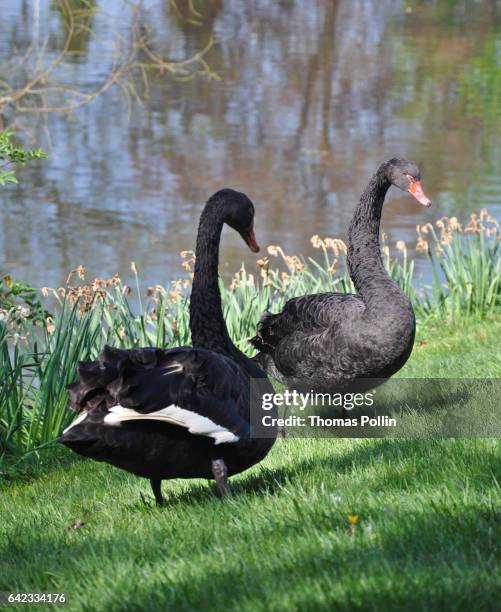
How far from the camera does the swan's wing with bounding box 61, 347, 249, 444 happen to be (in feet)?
11.4

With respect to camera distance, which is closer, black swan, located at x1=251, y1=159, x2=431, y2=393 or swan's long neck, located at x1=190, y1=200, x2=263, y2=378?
swan's long neck, located at x1=190, y1=200, x2=263, y2=378

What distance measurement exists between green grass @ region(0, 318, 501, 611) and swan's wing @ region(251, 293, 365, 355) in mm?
1065

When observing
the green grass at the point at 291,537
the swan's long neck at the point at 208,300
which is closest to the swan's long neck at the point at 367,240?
the green grass at the point at 291,537

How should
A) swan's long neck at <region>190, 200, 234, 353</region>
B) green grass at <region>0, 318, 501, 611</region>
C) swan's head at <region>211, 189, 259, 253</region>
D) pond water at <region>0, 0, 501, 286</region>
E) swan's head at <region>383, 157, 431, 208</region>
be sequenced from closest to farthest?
green grass at <region>0, 318, 501, 611</region> < swan's long neck at <region>190, 200, 234, 353</region> < swan's head at <region>211, 189, 259, 253</region> < swan's head at <region>383, 157, 431, 208</region> < pond water at <region>0, 0, 501, 286</region>

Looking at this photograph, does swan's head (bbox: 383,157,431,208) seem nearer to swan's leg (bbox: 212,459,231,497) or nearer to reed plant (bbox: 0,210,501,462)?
reed plant (bbox: 0,210,501,462)

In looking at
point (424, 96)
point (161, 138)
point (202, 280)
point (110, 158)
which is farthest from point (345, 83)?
point (202, 280)

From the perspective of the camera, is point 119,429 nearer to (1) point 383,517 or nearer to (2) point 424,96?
(1) point 383,517

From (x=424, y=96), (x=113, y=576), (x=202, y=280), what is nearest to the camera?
(x=113, y=576)

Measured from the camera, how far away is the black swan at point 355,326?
5.56 metres

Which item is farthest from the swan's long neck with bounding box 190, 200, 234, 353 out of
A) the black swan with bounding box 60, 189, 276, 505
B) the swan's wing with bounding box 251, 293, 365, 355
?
the swan's wing with bounding box 251, 293, 365, 355

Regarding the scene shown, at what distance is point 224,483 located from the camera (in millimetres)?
3871

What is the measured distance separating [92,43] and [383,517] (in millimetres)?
21862

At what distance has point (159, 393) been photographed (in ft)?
11.6

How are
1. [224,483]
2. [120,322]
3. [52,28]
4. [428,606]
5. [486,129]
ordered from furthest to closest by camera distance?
[52,28] → [486,129] → [120,322] → [224,483] → [428,606]
